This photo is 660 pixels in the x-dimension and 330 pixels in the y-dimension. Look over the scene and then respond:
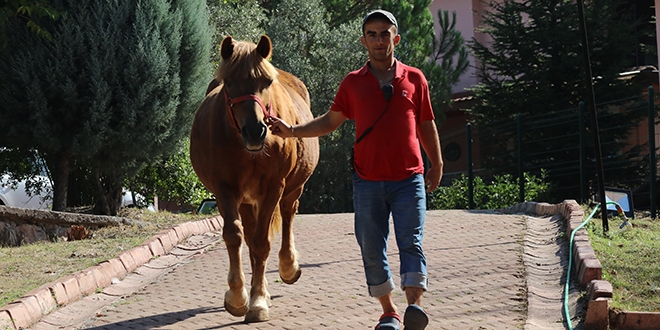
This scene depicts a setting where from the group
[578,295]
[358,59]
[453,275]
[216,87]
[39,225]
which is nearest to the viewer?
[578,295]

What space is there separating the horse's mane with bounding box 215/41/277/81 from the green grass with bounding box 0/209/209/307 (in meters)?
2.48

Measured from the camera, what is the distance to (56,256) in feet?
32.0

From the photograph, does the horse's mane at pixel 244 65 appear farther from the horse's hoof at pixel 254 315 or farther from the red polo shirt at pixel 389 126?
the horse's hoof at pixel 254 315

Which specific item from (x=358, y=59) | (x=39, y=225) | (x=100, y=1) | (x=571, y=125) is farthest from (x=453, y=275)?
(x=358, y=59)

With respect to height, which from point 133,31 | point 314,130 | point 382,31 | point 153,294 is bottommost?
point 153,294

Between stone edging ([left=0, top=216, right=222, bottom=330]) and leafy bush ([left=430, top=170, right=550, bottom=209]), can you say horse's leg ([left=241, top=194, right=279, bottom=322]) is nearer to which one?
stone edging ([left=0, top=216, right=222, bottom=330])

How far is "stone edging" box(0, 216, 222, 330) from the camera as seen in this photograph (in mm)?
6777

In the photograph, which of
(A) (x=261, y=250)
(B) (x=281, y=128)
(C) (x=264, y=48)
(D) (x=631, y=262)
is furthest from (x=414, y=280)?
(D) (x=631, y=262)

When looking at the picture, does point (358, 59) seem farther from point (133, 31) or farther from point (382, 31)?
point (382, 31)

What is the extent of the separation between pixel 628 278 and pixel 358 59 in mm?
17087

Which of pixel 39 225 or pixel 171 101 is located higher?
pixel 171 101

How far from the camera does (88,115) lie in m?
12.7

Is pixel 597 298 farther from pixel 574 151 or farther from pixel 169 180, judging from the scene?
pixel 574 151

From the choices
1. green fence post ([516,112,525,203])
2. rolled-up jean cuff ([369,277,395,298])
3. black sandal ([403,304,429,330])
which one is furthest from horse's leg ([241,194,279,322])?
green fence post ([516,112,525,203])
